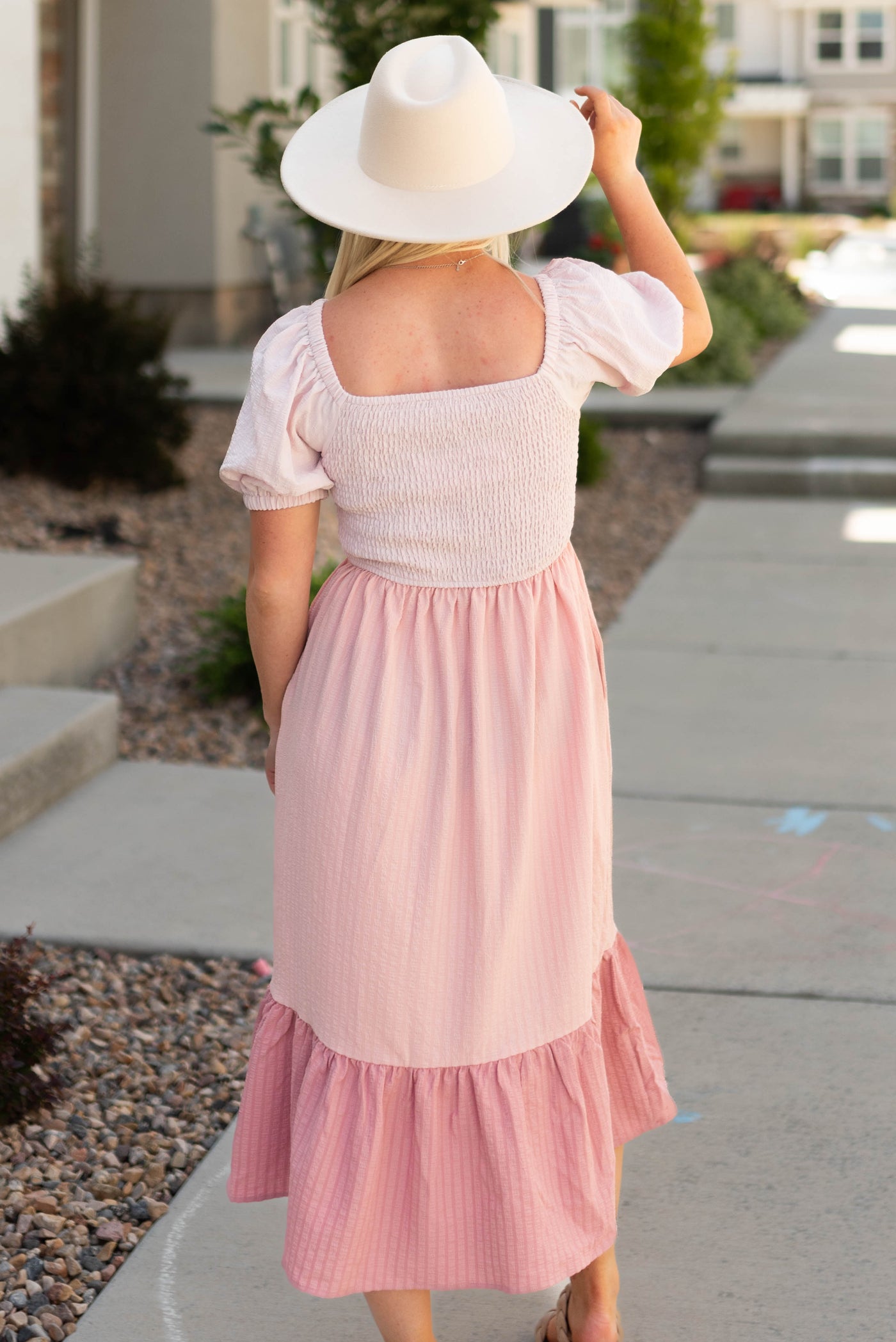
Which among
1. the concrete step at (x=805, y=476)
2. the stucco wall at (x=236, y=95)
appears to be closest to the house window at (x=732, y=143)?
the stucco wall at (x=236, y=95)

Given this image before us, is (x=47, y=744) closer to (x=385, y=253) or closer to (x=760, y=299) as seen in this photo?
(x=385, y=253)

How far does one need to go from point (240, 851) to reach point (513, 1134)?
210cm

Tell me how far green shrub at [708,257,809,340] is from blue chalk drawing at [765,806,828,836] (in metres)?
11.0

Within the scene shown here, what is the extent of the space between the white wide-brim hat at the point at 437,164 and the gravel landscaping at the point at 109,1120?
1677mm

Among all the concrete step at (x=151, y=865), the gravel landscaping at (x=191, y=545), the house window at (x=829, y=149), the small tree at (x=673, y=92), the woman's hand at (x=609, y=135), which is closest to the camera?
the woman's hand at (x=609, y=135)

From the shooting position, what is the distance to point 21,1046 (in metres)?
2.86

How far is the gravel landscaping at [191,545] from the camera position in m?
5.13

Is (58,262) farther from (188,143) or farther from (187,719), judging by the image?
(188,143)

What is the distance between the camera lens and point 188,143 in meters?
12.6

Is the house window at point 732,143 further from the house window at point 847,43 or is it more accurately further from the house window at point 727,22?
the house window at point 847,43

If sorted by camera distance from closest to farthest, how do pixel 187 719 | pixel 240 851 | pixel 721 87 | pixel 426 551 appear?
pixel 426 551
pixel 240 851
pixel 187 719
pixel 721 87

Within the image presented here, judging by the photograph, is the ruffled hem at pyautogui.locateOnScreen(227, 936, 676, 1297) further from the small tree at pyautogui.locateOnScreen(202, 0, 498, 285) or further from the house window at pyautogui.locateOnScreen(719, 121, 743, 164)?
the house window at pyautogui.locateOnScreen(719, 121, 743, 164)

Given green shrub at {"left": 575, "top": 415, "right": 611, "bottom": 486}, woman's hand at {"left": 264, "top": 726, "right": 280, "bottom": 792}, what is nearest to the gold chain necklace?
woman's hand at {"left": 264, "top": 726, "right": 280, "bottom": 792}

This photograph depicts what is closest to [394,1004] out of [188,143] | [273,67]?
[188,143]
